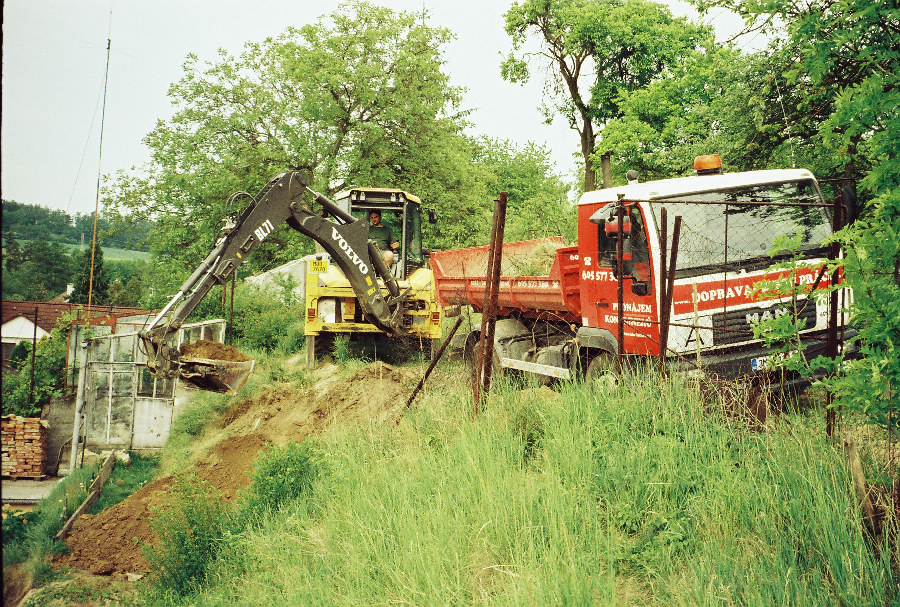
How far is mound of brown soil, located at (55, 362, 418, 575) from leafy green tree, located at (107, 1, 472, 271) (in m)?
13.0

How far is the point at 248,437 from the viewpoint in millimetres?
10656

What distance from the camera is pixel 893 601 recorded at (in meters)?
2.90

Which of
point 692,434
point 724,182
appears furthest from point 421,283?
point 692,434

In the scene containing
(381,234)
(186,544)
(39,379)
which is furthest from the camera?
(39,379)

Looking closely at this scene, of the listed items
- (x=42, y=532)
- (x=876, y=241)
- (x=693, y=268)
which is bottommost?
(x=42, y=532)

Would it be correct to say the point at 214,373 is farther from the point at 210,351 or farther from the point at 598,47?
the point at 598,47

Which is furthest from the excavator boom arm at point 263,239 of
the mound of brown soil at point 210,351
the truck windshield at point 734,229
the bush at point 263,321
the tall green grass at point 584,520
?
the bush at point 263,321

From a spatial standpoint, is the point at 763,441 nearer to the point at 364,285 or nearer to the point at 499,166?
the point at 364,285

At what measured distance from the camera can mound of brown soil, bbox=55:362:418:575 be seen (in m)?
8.32

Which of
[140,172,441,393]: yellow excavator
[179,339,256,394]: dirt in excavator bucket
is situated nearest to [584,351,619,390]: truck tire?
[140,172,441,393]: yellow excavator

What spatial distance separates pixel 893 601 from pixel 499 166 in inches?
1746

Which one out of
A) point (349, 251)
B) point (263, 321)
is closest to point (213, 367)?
point (349, 251)

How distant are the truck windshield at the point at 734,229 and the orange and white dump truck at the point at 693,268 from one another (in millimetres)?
10

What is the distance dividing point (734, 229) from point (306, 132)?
20.5 metres
